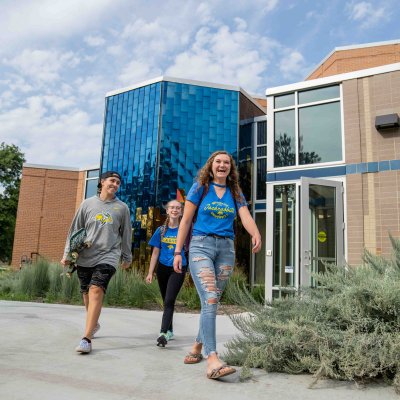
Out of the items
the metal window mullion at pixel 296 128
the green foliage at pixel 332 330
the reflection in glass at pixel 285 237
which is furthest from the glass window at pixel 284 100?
the green foliage at pixel 332 330

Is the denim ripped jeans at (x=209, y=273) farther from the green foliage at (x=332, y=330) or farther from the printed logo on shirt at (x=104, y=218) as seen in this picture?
the printed logo on shirt at (x=104, y=218)

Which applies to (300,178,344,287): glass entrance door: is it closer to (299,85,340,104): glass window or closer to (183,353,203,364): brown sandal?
(299,85,340,104): glass window

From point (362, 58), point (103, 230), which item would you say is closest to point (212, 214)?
point (103, 230)

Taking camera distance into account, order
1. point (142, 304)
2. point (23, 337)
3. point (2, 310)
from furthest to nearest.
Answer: point (142, 304) < point (2, 310) < point (23, 337)

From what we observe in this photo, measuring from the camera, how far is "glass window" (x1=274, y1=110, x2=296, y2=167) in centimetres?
1085

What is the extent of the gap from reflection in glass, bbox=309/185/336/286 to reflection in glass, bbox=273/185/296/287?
1.70ft

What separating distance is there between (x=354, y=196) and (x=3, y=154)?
29637 mm

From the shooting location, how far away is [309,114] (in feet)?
35.6

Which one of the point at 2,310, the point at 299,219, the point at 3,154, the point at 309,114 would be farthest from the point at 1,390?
the point at 3,154

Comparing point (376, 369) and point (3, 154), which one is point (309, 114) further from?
point (3, 154)

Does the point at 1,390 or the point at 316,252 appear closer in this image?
the point at 1,390

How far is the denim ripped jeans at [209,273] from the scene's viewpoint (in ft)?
10.1

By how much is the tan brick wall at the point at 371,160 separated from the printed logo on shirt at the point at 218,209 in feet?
21.8

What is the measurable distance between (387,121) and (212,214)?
7.43 meters
